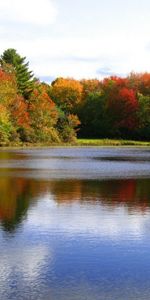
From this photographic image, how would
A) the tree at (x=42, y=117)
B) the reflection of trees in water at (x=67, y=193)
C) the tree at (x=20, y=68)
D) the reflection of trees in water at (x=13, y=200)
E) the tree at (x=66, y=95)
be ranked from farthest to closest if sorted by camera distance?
1. the tree at (x=66, y=95)
2. the tree at (x=20, y=68)
3. the tree at (x=42, y=117)
4. the reflection of trees in water at (x=67, y=193)
5. the reflection of trees in water at (x=13, y=200)

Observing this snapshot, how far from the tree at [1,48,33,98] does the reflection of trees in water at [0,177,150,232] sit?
6334 cm

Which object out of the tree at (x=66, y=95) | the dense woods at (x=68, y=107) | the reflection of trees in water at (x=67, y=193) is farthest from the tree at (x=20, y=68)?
the reflection of trees in water at (x=67, y=193)

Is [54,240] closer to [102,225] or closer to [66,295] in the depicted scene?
[102,225]

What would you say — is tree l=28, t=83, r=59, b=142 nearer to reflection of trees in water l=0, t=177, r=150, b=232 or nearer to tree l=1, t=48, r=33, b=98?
tree l=1, t=48, r=33, b=98

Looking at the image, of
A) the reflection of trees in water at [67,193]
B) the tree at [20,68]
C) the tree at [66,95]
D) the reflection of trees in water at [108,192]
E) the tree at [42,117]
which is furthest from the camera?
the tree at [66,95]

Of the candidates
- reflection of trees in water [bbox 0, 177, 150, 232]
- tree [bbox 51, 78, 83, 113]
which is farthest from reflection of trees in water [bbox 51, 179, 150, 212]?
tree [bbox 51, 78, 83, 113]

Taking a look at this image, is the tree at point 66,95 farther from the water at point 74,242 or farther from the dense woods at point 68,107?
the water at point 74,242

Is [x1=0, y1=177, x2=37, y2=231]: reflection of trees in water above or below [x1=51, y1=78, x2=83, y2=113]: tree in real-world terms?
below

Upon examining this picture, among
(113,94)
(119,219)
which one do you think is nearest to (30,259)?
(119,219)

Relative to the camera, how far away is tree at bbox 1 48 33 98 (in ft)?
307

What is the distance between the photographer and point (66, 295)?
9836mm

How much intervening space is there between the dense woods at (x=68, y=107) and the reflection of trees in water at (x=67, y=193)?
155ft

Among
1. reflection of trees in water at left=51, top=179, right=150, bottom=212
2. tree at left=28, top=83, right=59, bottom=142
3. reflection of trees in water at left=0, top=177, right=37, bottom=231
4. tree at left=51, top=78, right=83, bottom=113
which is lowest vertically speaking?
reflection of trees in water at left=51, top=179, right=150, bottom=212

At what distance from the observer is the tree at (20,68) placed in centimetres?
9362
